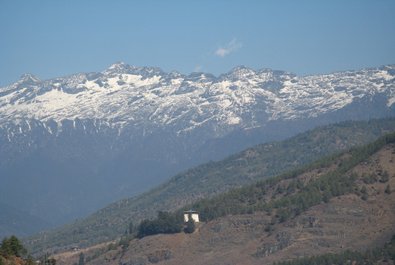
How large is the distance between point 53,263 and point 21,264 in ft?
43.0

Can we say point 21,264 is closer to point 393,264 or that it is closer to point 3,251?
point 3,251

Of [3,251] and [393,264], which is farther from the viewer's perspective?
[393,264]

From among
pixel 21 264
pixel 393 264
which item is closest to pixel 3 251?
pixel 21 264

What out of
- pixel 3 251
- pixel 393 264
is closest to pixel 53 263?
pixel 3 251

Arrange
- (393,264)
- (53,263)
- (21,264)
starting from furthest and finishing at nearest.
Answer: (393,264), (53,263), (21,264)

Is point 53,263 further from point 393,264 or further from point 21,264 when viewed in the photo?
point 393,264

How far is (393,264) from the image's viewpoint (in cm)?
19975

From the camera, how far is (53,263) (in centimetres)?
16162

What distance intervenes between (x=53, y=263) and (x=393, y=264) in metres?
68.8

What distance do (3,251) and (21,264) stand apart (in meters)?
7.16

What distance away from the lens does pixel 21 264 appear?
488 ft

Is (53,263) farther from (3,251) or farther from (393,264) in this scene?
(393,264)

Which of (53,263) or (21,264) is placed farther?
(53,263)

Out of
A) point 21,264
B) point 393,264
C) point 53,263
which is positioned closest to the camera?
point 21,264
